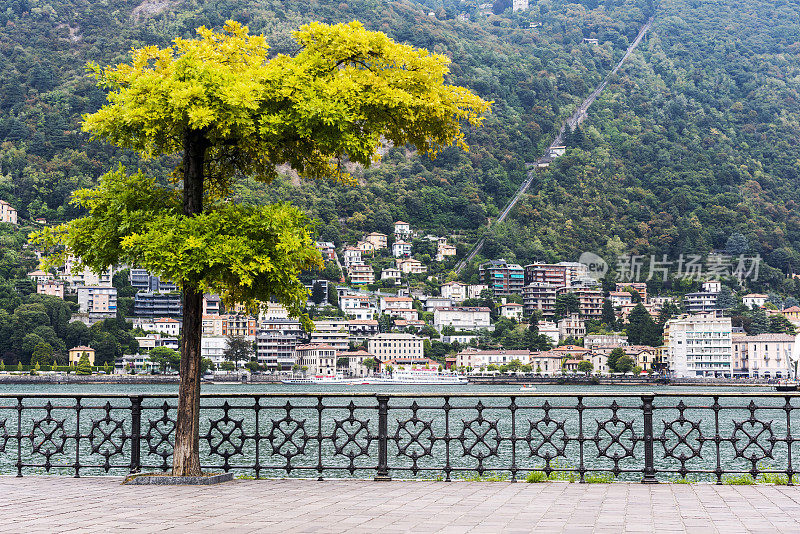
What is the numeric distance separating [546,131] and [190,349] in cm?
16419

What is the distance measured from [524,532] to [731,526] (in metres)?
1.49

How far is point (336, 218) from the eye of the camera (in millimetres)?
140875

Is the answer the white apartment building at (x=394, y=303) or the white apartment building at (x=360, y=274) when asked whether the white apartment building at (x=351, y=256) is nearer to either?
the white apartment building at (x=360, y=274)

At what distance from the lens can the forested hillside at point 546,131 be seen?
130875mm

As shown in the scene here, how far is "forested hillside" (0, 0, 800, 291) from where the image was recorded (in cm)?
13088

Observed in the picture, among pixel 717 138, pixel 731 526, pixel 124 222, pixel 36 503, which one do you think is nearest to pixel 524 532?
pixel 731 526

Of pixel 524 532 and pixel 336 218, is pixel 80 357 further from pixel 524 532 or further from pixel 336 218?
pixel 524 532

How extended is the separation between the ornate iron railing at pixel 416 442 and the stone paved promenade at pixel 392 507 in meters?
0.44

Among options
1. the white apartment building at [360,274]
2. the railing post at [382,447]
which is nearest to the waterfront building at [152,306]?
the white apartment building at [360,274]

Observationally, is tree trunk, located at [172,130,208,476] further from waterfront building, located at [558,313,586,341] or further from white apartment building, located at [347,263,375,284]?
white apartment building, located at [347,263,375,284]

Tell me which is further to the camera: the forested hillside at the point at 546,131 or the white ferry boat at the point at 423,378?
the forested hillside at the point at 546,131

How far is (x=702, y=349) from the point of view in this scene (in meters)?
114

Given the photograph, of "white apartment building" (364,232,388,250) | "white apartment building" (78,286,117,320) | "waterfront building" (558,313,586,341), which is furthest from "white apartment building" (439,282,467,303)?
"white apartment building" (78,286,117,320)

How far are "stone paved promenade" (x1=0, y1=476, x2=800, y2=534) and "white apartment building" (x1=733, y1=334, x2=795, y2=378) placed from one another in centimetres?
11268
